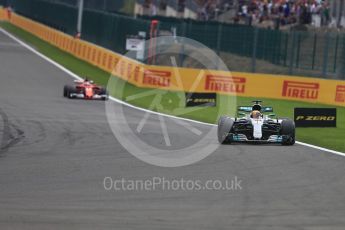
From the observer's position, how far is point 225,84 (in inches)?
1323

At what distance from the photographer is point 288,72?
109ft

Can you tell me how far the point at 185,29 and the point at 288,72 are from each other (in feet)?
21.0

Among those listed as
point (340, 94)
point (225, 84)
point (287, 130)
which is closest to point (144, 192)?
point (287, 130)

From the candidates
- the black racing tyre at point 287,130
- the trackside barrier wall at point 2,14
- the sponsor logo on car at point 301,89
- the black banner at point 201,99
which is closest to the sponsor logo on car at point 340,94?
the sponsor logo on car at point 301,89

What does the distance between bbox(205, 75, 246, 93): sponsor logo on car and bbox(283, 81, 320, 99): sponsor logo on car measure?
168 centimetres

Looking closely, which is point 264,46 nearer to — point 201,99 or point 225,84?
point 225,84

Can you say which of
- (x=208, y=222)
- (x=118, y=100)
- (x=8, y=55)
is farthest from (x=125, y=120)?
(x=8, y=55)

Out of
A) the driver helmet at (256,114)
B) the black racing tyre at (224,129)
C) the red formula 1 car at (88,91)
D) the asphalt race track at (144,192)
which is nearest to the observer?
the asphalt race track at (144,192)

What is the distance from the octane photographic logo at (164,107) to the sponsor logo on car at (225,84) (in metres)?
0.29

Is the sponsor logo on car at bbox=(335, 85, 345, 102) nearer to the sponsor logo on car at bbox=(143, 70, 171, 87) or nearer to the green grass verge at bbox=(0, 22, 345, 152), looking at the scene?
the green grass verge at bbox=(0, 22, 345, 152)

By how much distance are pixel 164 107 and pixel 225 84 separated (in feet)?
21.4

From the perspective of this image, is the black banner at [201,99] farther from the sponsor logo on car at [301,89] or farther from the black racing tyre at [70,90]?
the sponsor logo on car at [301,89]

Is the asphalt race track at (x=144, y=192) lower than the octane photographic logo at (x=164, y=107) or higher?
higher

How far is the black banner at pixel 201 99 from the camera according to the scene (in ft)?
89.0
